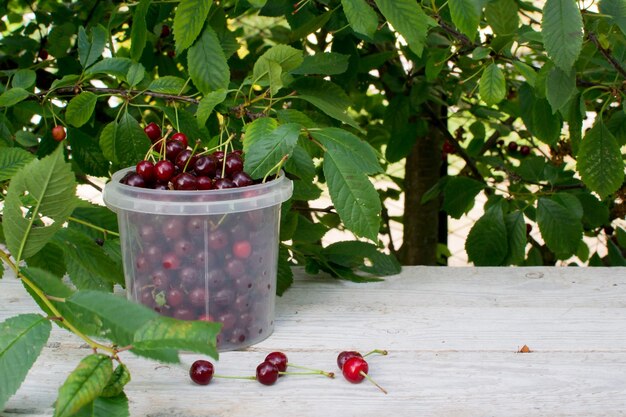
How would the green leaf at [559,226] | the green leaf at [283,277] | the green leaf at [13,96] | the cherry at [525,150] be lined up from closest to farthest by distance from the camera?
the green leaf at [13,96] < the green leaf at [283,277] < the green leaf at [559,226] < the cherry at [525,150]

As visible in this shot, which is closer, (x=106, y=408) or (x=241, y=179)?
(x=106, y=408)

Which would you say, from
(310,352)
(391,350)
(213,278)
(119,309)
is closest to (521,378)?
(391,350)

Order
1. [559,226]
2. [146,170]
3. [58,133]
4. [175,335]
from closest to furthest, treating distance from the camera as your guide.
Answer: [175,335], [146,170], [58,133], [559,226]

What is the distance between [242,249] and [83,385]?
402 mm

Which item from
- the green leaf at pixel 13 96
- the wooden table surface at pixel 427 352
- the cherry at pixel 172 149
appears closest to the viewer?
the wooden table surface at pixel 427 352

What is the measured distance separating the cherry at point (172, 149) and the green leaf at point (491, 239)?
86 cm

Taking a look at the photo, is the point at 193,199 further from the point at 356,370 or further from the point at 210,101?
the point at 356,370

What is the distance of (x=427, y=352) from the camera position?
4.11 feet

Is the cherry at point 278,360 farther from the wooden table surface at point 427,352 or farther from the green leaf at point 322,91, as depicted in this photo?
the green leaf at point 322,91

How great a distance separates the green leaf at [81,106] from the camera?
1.46 metres

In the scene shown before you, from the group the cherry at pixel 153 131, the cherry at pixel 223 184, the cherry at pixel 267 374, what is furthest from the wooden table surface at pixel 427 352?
the cherry at pixel 153 131

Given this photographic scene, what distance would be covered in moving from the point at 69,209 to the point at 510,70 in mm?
1853

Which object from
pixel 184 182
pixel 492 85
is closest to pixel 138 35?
pixel 184 182

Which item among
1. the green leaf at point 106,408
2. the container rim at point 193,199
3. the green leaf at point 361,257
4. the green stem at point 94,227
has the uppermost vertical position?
the container rim at point 193,199
